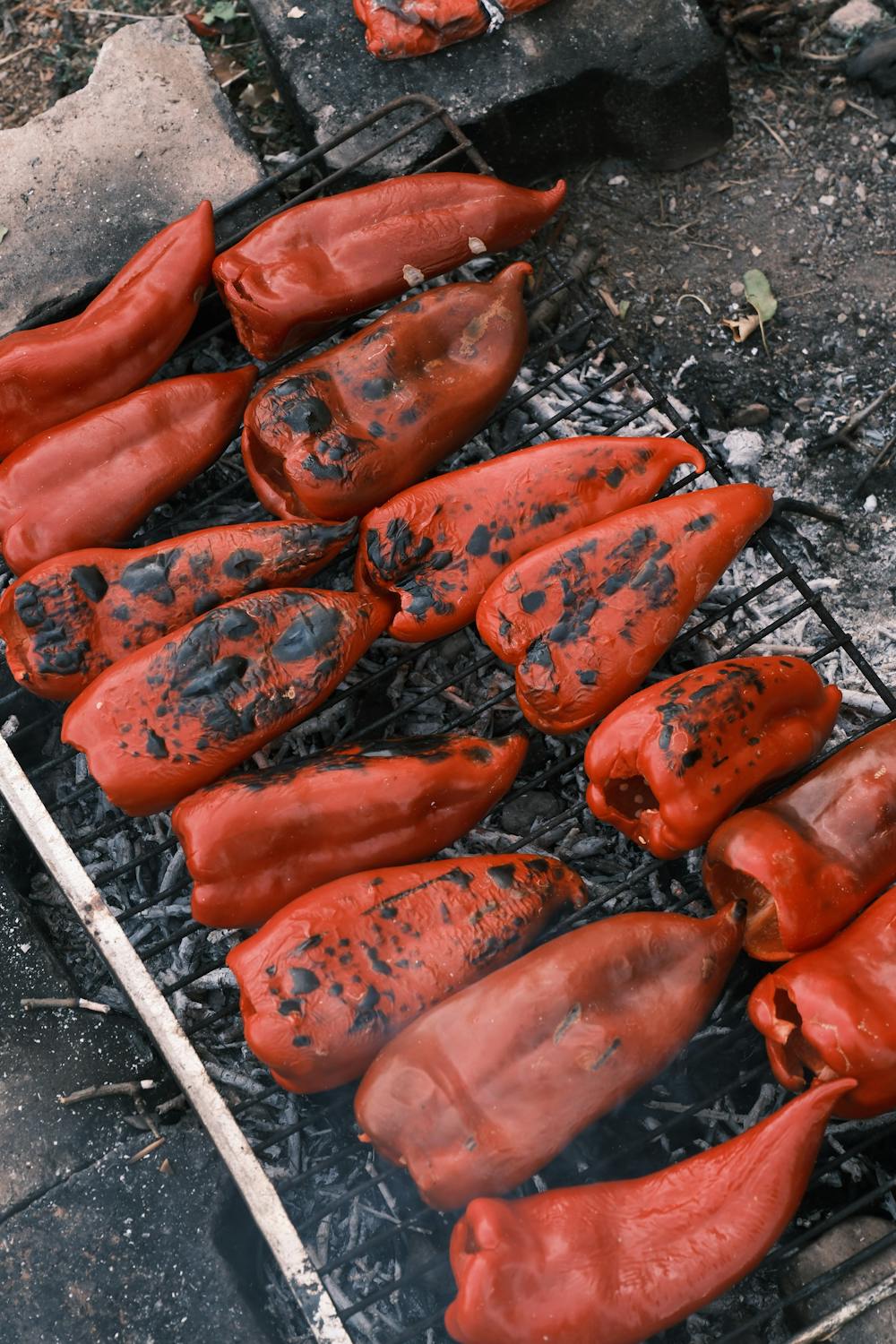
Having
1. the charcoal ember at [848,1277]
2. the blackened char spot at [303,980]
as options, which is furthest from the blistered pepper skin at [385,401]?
the charcoal ember at [848,1277]

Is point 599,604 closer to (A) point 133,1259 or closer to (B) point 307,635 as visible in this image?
(B) point 307,635

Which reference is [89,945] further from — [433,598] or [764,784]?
[764,784]

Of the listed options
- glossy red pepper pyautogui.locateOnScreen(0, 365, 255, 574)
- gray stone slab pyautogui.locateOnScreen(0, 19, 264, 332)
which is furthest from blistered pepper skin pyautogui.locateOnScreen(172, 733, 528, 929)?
gray stone slab pyautogui.locateOnScreen(0, 19, 264, 332)

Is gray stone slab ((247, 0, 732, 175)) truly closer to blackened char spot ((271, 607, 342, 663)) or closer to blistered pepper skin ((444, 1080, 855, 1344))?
blackened char spot ((271, 607, 342, 663))

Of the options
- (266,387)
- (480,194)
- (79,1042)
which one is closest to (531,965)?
(79,1042)

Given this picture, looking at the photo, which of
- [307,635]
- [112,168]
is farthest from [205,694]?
[112,168]
